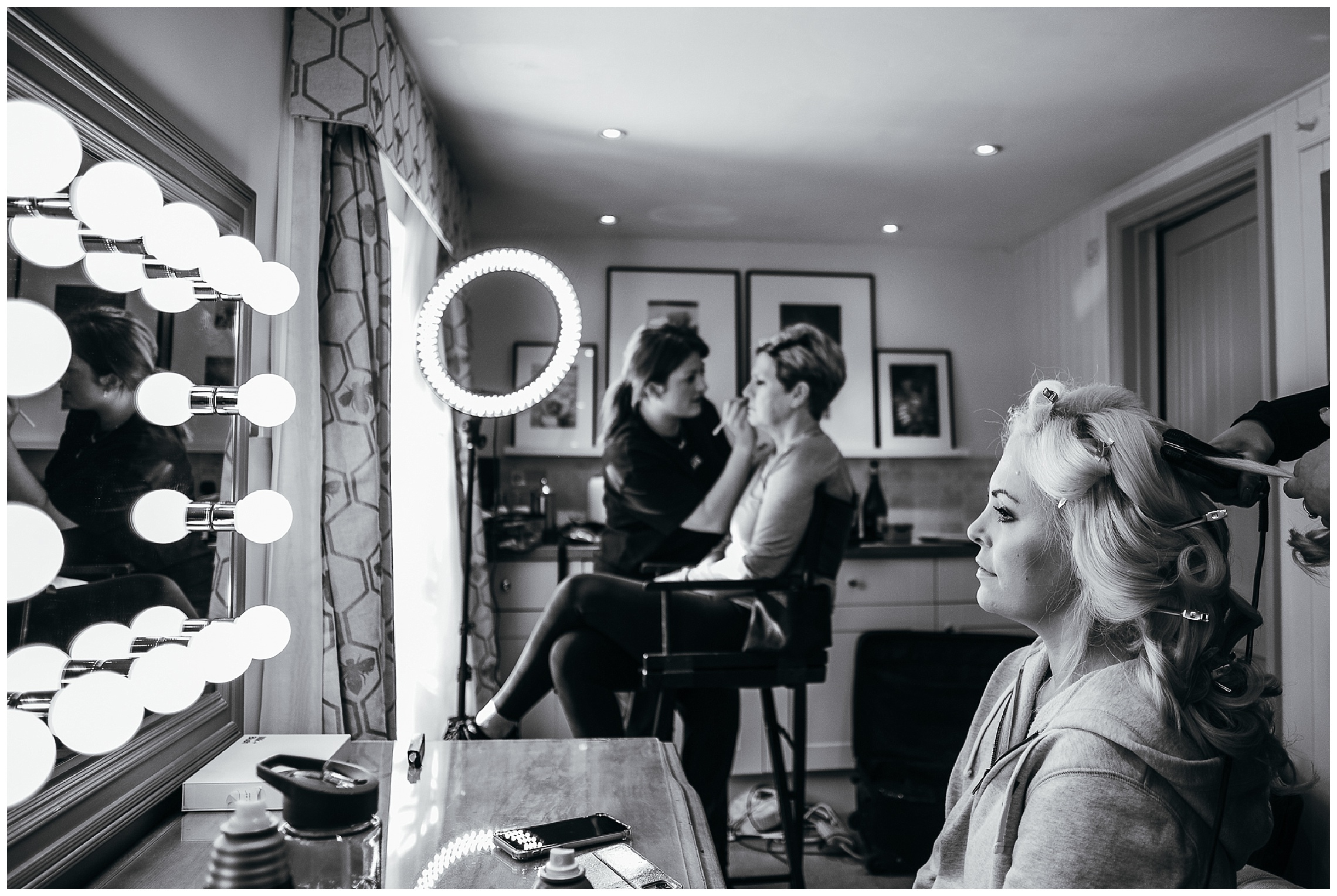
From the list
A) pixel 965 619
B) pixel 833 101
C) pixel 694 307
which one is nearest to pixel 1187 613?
pixel 833 101

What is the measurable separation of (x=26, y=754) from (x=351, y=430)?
1.15 meters

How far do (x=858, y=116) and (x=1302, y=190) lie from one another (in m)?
1.31

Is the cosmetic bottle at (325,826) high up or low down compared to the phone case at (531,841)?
up

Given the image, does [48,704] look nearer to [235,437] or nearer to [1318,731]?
[235,437]

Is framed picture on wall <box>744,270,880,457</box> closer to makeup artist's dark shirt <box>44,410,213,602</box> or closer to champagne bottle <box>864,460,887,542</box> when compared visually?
champagne bottle <box>864,460,887,542</box>

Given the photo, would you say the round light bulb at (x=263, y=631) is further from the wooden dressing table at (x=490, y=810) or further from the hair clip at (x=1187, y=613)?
the hair clip at (x=1187, y=613)

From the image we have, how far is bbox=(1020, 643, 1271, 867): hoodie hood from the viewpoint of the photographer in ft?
2.80

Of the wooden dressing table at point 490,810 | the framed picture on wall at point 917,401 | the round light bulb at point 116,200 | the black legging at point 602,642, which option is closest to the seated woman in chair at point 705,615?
the black legging at point 602,642

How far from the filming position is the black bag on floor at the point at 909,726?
2799 mm

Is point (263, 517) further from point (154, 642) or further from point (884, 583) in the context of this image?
point (884, 583)

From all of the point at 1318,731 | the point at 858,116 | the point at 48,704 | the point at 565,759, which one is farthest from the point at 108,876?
the point at 1318,731

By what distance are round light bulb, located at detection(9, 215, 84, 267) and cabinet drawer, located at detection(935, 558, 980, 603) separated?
3295mm

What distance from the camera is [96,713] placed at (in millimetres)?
925

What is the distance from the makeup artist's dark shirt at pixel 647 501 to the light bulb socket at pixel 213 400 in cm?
173
